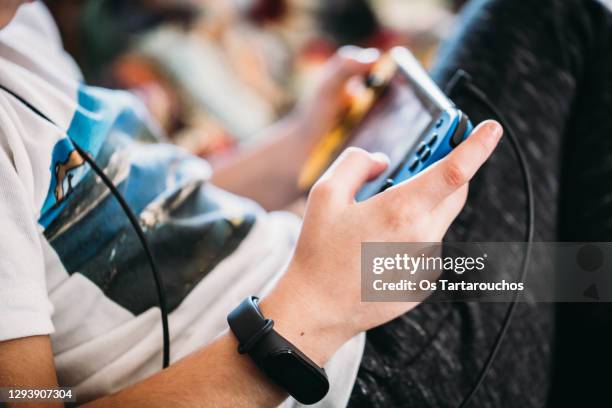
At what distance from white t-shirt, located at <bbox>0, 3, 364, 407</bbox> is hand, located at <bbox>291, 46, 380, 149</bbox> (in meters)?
0.31

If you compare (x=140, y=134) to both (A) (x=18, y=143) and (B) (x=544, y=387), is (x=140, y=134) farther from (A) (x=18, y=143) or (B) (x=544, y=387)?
(B) (x=544, y=387)

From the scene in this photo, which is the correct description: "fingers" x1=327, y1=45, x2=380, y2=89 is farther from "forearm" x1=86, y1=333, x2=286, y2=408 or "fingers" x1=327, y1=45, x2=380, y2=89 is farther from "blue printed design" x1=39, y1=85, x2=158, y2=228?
"forearm" x1=86, y1=333, x2=286, y2=408

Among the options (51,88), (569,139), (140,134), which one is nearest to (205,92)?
(140,134)

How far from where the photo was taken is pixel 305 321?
17.5 inches

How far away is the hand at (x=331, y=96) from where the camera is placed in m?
0.83

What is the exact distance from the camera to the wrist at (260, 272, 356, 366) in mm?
442

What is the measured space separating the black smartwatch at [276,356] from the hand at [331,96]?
1.61 feet

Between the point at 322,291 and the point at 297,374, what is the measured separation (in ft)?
0.22

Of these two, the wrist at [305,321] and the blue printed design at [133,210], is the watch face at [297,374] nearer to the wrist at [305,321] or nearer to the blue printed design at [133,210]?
the wrist at [305,321]

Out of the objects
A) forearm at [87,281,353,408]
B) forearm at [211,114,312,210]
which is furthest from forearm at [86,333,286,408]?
forearm at [211,114,312,210]

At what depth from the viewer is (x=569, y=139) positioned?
0.65 metres

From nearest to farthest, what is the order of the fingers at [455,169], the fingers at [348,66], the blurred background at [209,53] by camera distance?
the fingers at [455,169]
the fingers at [348,66]
the blurred background at [209,53]

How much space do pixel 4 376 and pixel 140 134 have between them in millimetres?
328

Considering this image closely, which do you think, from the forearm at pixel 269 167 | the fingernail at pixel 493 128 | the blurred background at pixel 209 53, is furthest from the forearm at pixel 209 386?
the blurred background at pixel 209 53
